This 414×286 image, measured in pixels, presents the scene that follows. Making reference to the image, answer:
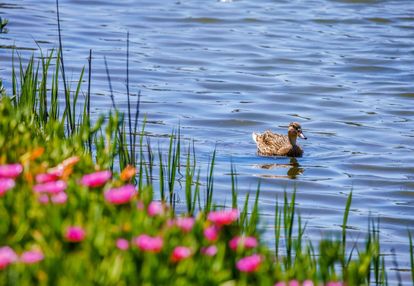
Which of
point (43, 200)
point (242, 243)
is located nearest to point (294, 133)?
point (242, 243)

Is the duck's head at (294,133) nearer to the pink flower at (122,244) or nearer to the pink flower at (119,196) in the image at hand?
the pink flower at (119,196)

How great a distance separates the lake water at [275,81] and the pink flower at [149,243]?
3.90 m

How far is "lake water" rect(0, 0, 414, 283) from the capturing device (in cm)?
972

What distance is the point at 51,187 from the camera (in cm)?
388

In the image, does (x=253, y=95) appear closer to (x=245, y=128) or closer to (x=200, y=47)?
(x=245, y=128)

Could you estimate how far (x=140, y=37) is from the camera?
1566 cm

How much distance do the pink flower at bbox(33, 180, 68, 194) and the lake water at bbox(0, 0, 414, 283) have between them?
141 inches

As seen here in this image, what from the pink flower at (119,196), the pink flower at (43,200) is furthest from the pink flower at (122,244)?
the pink flower at (43,200)

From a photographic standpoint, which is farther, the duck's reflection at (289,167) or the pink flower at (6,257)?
the duck's reflection at (289,167)

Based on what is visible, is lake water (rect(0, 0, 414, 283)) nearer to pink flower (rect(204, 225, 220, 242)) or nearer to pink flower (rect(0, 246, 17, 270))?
pink flower (rect(204, 225, 220, 242))

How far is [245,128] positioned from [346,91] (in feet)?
6.68

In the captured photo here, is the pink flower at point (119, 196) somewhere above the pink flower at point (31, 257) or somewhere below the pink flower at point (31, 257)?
above

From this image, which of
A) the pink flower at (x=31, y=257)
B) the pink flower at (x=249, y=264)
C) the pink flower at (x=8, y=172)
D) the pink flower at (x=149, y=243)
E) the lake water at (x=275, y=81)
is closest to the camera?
the pink flower at (x=31, y=257)

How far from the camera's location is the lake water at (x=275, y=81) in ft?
31.9
